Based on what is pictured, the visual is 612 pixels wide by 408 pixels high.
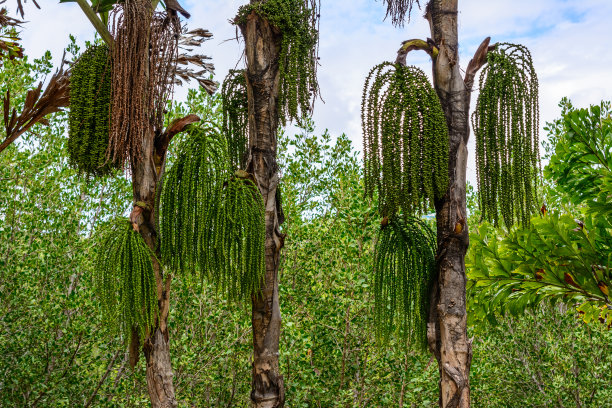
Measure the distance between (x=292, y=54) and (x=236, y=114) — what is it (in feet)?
2.07

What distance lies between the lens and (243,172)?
3.22m

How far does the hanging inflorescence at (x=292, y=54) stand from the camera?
3320 millimetres

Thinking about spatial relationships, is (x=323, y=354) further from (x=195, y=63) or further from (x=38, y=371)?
(x=195, y=63)

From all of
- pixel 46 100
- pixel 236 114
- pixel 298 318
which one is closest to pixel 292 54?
pixel 236 114

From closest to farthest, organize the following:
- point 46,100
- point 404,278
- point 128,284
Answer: point 128,284, point 404,278, point 46,100

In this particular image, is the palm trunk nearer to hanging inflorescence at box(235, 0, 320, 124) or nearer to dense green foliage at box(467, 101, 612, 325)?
hanging inflorescence at box(235, 0, 320, 124)

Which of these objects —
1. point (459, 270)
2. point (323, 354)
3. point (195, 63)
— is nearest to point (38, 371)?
point (323, 354)

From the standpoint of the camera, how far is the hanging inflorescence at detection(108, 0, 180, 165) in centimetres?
313

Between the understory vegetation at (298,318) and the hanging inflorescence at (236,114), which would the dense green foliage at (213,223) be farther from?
the understory vegetation at (298,318)

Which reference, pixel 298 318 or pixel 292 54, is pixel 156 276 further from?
pixel 298 318

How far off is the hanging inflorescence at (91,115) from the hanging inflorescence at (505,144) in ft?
6.81

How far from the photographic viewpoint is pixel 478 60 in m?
3.42

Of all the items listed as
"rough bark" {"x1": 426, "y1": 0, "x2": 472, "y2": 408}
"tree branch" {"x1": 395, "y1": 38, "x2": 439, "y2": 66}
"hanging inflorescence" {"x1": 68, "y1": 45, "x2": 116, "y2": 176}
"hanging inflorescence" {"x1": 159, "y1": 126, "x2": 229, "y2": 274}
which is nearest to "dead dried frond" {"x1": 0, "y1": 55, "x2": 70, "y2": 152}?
"hanging inflorescence" {"x1": 68, "y1": 45, "x2": 116, "y2": 176}

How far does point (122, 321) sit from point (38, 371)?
4954mm
